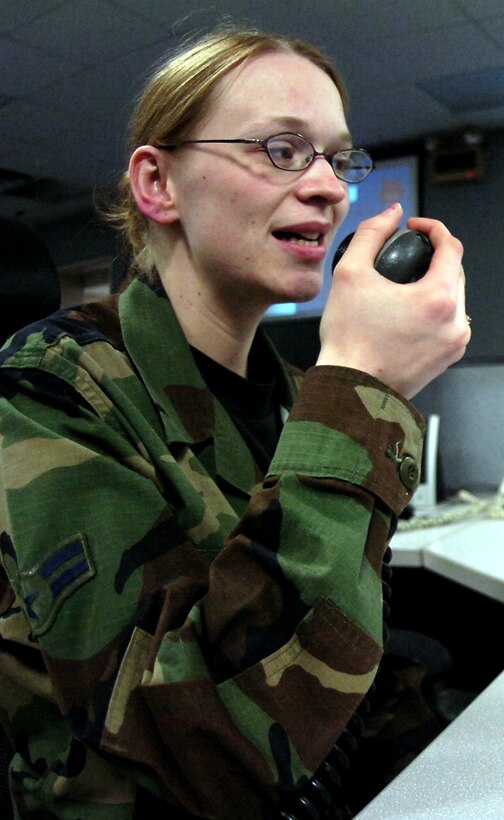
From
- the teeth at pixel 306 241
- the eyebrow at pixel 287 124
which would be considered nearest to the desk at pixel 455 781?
the teeth at pixel 306 241

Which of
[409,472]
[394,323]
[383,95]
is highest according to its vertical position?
[383,95]

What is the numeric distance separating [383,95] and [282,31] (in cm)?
70

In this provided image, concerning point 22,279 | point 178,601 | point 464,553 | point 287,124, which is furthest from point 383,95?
point 178,601

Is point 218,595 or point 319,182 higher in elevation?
point 319,182

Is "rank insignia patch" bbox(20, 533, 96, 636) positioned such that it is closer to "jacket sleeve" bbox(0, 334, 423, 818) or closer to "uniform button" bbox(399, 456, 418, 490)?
"jacket sleeve" bbox(0, 334, 423, 818)

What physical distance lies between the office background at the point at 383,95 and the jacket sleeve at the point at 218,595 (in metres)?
1.59

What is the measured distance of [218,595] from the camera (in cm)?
51

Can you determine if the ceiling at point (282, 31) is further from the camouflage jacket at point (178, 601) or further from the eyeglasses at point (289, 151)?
the camouflage jacket at point (178, 601)

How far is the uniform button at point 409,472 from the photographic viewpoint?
56 cm

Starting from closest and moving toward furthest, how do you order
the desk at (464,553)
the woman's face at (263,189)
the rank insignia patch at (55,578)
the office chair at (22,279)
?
the rank insignia patch at (55,578) → the woman's face at (263,189) → the office chair at (22,279) → the desk at (464,553)

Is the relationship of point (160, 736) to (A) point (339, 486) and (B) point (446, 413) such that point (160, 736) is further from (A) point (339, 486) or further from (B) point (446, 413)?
(B) point (446, 413)

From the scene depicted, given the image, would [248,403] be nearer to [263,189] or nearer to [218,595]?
[263,189]

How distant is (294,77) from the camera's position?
0.78 m

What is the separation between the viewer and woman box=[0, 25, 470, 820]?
1.65 ft
